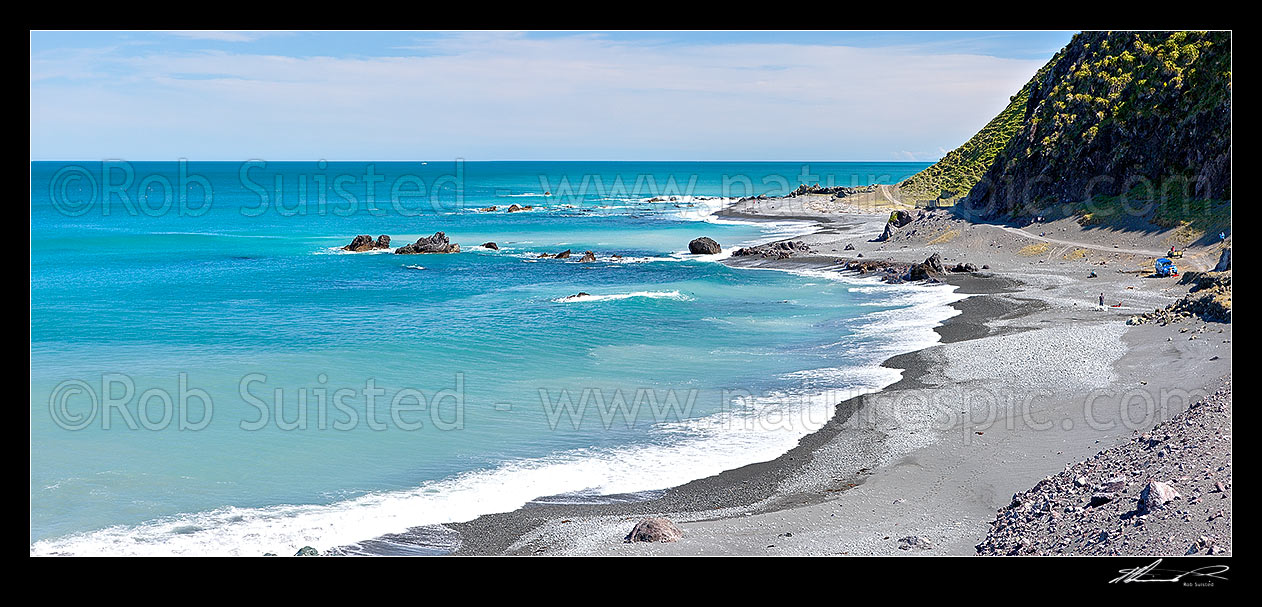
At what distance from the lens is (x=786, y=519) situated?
12633 millimetres

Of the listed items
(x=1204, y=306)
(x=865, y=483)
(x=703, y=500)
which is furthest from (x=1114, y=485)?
(x=1204, y=306)

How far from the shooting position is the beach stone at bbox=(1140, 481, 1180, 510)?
9.89 metres

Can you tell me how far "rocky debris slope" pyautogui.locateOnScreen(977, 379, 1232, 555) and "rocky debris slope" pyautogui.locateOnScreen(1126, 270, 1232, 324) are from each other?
9616mm

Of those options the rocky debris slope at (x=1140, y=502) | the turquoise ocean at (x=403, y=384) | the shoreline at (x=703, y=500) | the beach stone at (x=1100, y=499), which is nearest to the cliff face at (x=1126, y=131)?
the turquoise ocean at (x=403, y=384)

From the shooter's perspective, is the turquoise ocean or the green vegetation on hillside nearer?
the turquoise ocean

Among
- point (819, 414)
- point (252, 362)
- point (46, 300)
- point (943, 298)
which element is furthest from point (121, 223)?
point (819, 414)

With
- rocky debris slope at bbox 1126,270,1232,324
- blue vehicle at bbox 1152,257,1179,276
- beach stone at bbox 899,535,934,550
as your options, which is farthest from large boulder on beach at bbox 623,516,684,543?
blue vehicle at bbox 1152,257,1179,276

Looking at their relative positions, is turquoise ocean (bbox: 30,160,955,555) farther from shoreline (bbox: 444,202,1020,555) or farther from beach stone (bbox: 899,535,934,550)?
beach stone (bbox: 899,535,934,550)

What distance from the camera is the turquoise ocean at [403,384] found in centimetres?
1427

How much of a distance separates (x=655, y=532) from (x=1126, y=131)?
4286 cm

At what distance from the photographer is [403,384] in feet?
71.8

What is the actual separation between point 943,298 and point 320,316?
22.3 metres
